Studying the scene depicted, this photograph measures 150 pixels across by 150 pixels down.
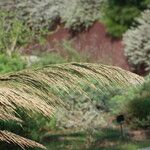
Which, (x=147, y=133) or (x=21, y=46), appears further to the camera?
(x=21, y=46)

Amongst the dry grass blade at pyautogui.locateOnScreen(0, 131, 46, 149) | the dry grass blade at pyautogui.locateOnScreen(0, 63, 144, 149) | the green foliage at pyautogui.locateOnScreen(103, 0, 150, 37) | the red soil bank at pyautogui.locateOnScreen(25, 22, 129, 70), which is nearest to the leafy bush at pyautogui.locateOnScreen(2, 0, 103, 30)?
the red soil bank at pyautogui.locateOnScreen(25, 22, 129, 70)

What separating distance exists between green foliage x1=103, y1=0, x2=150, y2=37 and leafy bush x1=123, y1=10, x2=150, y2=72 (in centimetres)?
91

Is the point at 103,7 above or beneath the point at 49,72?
beneath

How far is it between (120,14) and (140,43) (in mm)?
2091

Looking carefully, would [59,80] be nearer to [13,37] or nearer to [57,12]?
[13,37]

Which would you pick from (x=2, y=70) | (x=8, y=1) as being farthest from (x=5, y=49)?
(x=8, y=1)

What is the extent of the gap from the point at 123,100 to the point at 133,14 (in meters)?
6.73

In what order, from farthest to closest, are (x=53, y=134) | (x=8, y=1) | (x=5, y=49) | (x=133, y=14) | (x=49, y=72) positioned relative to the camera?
1. (x=8, y=1)
2. (x=133, y=14)
3. (x=5, y=49)
4. (x=53, y=134)
5. (x=49, y=72)

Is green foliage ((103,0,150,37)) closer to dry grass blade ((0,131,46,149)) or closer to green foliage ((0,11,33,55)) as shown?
green foliage ((0,11,33,55))

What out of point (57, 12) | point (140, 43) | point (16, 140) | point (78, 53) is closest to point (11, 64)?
point (78, 53)

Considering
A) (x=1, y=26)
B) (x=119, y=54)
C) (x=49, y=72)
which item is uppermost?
(x=49, y=72)

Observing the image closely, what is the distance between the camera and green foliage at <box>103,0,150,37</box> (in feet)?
64.4

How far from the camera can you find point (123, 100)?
43.9 ft

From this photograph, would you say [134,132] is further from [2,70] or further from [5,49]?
[5,49]
